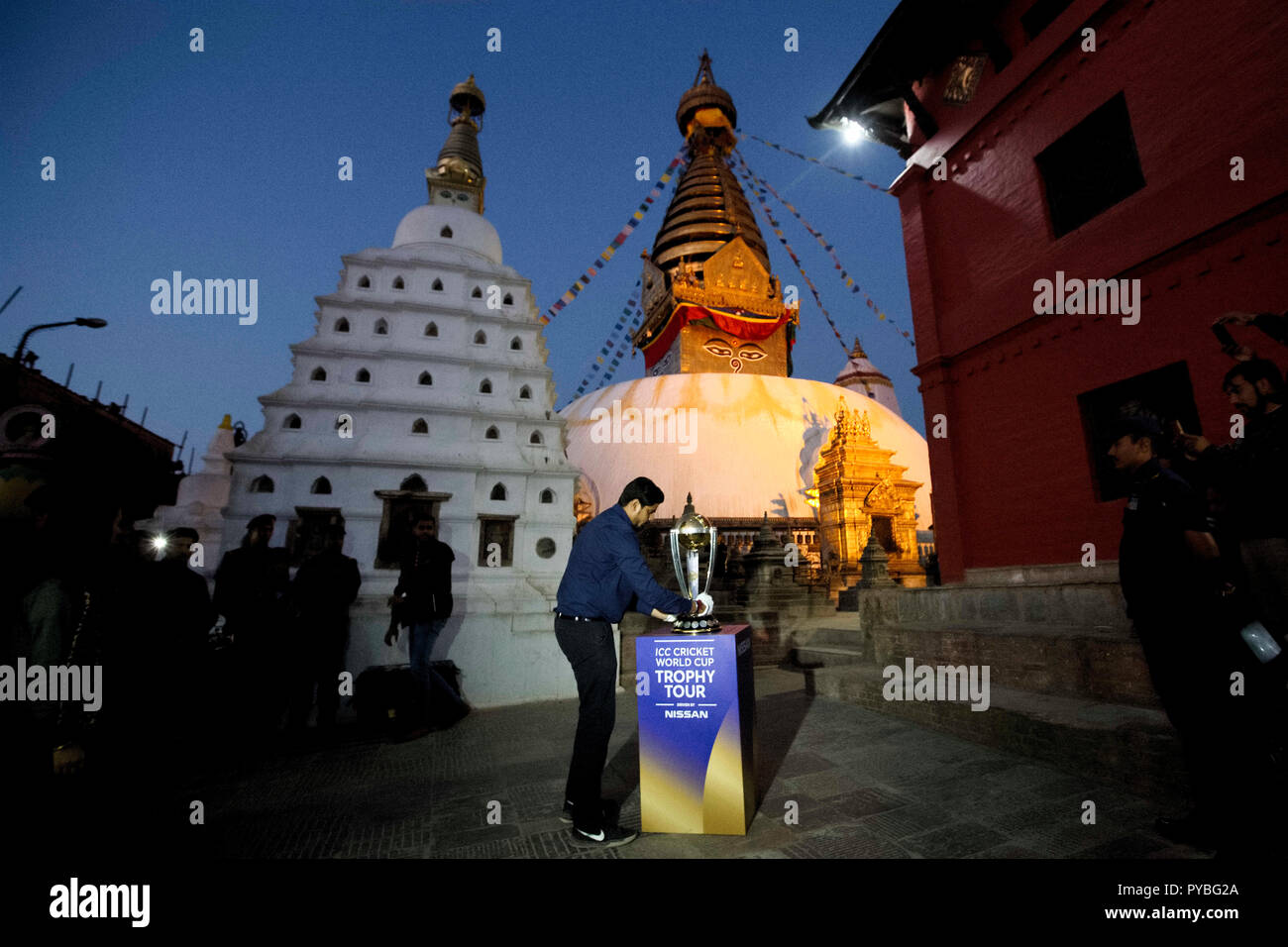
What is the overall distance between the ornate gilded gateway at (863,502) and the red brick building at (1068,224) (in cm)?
918

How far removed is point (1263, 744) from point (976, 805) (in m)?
1.32

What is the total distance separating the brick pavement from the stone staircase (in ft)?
0.47

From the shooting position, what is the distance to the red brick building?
16.1ft

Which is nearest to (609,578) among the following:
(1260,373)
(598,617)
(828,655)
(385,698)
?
(598,617)

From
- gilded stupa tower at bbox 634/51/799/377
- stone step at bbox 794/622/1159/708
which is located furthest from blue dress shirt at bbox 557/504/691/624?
gilded stupa tower at bbox 634/51/799/377

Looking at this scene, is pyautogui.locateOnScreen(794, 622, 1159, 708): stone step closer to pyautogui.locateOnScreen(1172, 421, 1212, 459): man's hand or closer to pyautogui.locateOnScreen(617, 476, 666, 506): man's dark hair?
pyautogui.locateOnScreen(1172, 421, 1212, 459): man's hand

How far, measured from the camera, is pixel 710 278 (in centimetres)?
2505

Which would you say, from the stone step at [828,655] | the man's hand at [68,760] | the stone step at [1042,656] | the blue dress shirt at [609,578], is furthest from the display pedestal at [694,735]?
the stone step at [828,655]

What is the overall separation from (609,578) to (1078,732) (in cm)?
313

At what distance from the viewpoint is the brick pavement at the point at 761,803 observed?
2539 millimetres

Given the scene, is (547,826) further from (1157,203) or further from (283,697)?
(1157,203)
